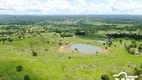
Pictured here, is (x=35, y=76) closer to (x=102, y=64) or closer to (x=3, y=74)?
(x=3, y=74)

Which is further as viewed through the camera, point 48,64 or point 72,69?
point 48,64

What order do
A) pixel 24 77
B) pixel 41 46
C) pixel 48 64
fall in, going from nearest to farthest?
pixel 24 77
pixel 48 64
pixel 41 46

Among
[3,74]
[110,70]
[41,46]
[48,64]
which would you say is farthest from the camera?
[41,46]

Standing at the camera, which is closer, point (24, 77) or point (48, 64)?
point (24, 77)

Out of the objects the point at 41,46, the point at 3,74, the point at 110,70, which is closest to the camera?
the point at 3,74

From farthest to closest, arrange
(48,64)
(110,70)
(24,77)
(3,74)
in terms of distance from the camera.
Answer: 1. (48,64)
2. (110,70)
3. (3,74)
4. (24,77)

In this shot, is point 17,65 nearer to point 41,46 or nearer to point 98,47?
point 41,46

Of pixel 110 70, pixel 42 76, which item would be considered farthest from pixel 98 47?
pixel 42 76

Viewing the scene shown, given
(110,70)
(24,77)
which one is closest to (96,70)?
(110,70)
